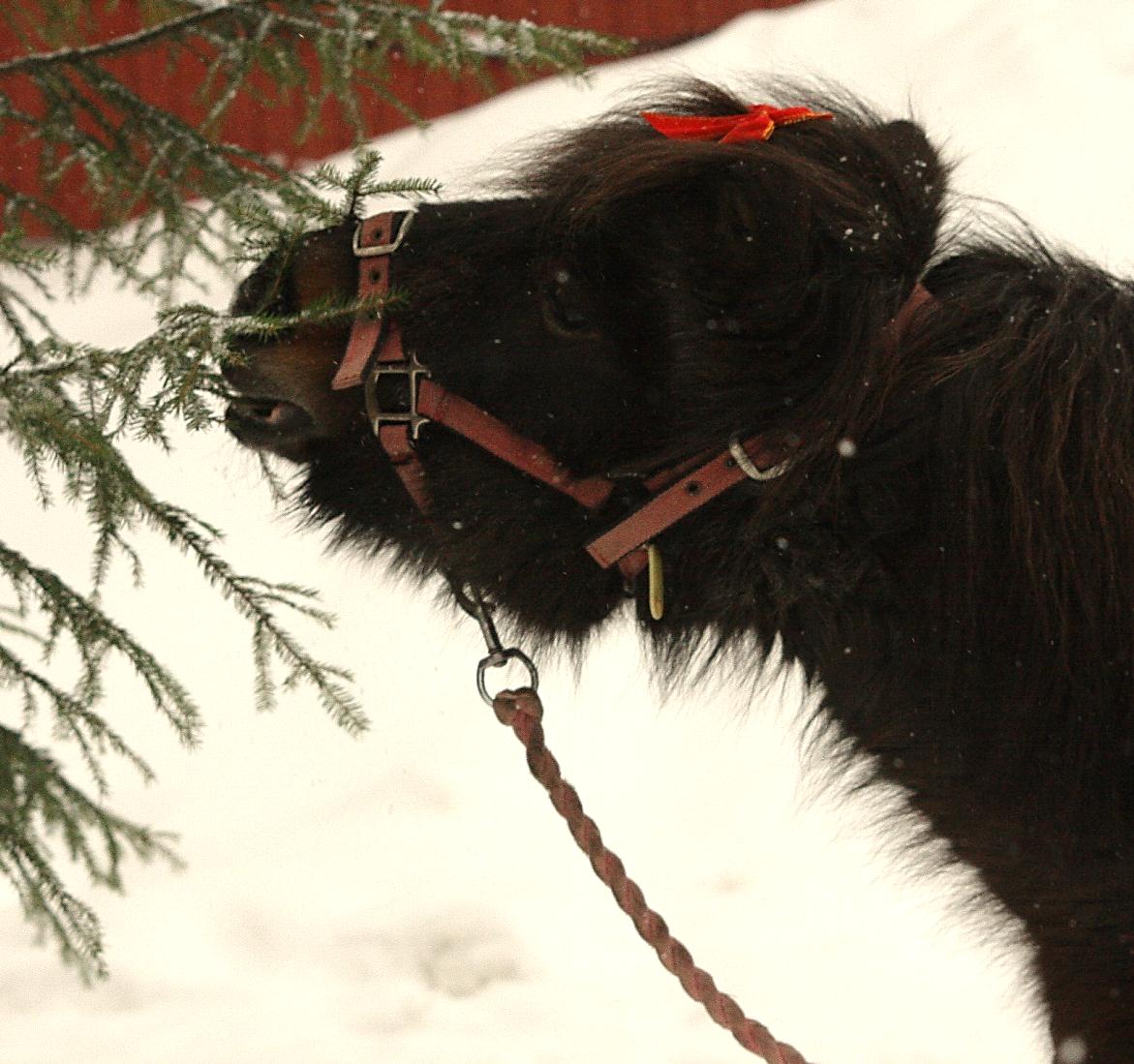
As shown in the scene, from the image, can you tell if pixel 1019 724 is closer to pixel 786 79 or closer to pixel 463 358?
pixel 463 358

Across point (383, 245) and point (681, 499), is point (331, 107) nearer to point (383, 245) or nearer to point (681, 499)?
point (383, 245)

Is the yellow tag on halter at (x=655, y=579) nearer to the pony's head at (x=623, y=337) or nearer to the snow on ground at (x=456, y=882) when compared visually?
the pony's head at (x=623, y=337)

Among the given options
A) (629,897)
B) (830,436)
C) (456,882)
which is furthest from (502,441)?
(456,882)

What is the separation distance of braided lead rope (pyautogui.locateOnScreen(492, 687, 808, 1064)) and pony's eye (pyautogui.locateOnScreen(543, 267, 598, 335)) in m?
0.59

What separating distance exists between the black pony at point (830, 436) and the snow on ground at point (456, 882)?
0.32m

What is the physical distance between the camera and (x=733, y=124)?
1935 millimetres

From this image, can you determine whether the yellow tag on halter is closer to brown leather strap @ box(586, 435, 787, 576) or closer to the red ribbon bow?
brown leather strap @ box(586, 435, 787, 576)

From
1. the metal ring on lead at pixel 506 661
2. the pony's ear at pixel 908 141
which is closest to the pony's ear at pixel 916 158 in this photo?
the pony's ear at pixel 908 141

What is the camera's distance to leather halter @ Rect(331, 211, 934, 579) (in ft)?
6.22

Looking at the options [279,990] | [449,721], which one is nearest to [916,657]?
[279,990]

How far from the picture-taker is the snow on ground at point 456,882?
324cm

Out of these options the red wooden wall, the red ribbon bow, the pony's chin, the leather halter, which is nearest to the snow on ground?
the pony's chin

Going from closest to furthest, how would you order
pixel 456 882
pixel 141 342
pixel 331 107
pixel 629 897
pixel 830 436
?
pixel 830 436 → pixel 141 342 → pixel 629 897 → pixel 456 882 → pixel 331 107

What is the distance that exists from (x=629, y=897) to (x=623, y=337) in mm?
847
